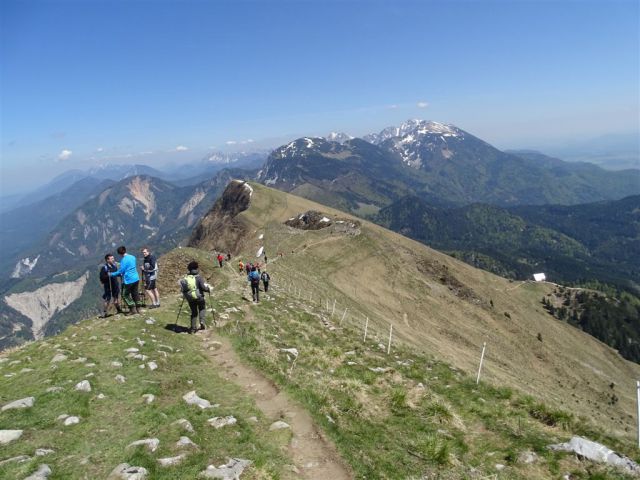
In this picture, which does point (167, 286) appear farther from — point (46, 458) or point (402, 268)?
point (402, 268)

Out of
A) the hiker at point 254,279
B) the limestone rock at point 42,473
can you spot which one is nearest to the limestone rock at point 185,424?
the limestone rock at point 42,473

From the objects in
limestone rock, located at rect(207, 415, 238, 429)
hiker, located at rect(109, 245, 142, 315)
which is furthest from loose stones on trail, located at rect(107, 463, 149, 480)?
hiker, located at rect(109, 245, 142, 315)

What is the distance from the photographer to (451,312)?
266 feet

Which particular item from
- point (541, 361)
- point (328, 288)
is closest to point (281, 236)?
point (328, 288)

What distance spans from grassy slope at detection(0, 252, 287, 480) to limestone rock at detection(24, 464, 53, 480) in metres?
0.15

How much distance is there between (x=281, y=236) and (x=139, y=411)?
9965cm

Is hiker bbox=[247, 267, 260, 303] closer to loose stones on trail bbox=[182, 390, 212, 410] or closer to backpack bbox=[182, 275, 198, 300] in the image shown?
backpack bbox=[182, 275, 198, 300]

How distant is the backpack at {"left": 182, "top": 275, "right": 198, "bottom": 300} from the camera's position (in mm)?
21016

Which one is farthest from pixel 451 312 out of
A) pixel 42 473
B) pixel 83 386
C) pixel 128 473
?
pixel 42 473

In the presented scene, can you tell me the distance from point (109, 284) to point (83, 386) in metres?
12.0

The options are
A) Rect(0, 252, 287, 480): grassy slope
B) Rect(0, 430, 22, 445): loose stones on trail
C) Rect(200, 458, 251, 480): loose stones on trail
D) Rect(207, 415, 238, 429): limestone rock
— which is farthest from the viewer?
Rect(207, 415, 238, 429): limestone rock

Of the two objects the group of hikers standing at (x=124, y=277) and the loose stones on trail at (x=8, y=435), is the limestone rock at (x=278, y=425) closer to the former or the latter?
the loose stones on trail at (x=8, y=435)

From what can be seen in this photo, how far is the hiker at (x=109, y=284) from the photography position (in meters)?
23.5

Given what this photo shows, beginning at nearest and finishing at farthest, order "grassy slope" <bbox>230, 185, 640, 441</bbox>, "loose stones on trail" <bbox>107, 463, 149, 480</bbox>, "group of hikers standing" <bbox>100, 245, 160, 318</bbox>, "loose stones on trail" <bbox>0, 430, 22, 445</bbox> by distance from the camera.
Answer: "loose stones on trail" <bbox>107, 463, 149, 480</bbox>
"loose stones on trail" <bbox>0, 430, 22, 445</bbox>
"group of hikers standing" <bbox>100, 245, 160, 318</bbox>
"grassy slope" <bbox>230, 185, 640, 441</bbox>
